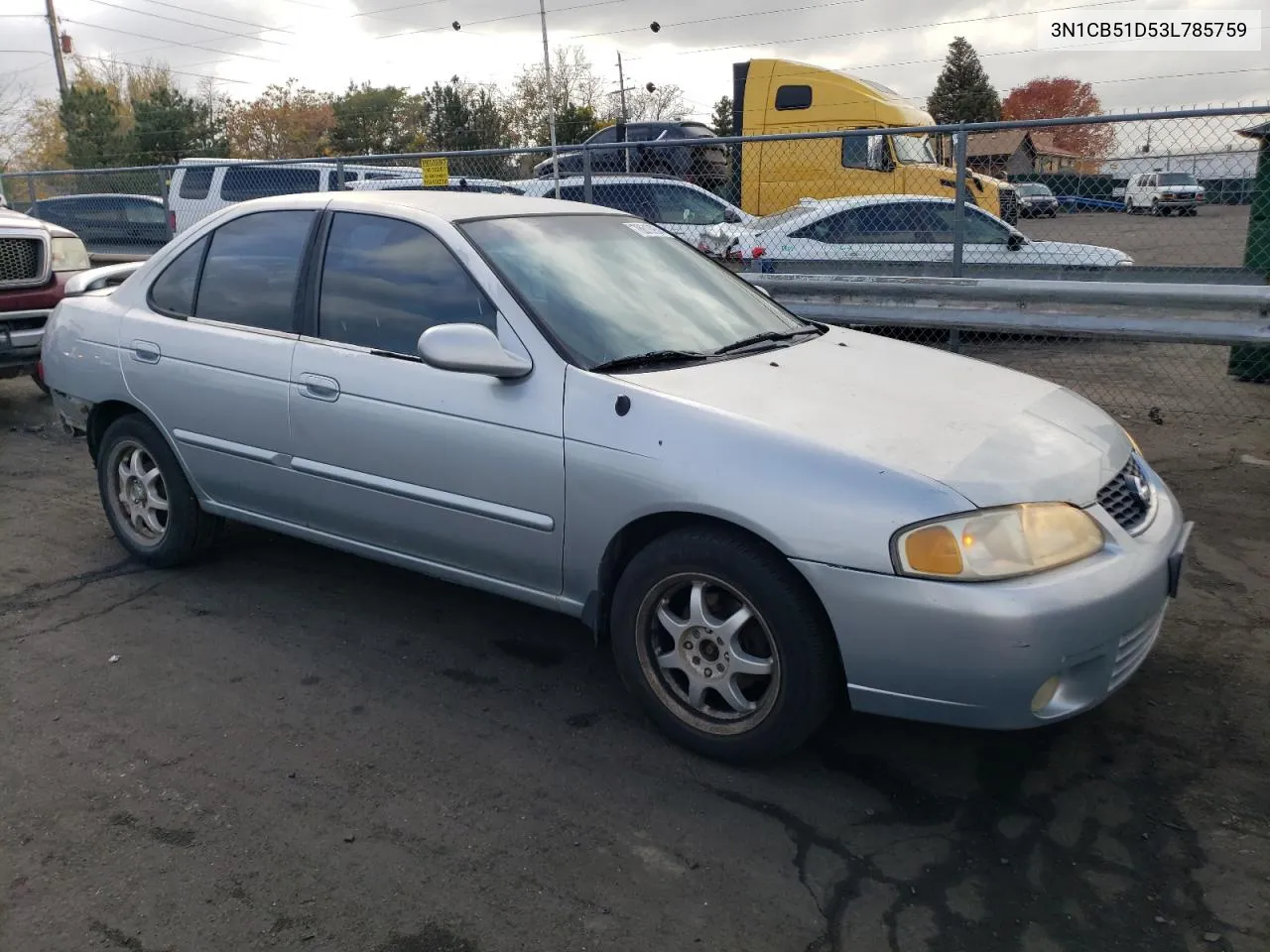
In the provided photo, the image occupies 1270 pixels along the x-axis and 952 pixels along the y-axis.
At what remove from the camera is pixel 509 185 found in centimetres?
1051

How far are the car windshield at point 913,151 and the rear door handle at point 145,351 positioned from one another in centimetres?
859

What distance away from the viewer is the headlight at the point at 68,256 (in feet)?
27.5

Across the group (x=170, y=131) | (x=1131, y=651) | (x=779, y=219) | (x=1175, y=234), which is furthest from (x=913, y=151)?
(x=170, y=131)

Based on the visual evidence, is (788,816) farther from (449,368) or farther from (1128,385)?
(1128,385)

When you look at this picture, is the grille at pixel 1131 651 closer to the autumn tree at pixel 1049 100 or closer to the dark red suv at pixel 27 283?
the dark red suv at pixel 27 283

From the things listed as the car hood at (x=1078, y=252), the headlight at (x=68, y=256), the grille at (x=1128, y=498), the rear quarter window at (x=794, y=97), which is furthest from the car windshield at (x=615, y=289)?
the rear quarter window at (x=794, y=97)

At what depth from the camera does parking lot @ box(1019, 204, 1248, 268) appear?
23.3 ft

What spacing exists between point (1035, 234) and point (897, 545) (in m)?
7.35

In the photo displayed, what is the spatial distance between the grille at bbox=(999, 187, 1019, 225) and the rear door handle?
7399 mm

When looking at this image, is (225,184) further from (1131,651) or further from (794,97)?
(1131,651)

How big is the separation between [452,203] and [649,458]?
1594mm

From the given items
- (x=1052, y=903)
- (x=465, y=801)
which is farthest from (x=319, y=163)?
(x=1052, y=903)

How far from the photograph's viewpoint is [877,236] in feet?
33.0

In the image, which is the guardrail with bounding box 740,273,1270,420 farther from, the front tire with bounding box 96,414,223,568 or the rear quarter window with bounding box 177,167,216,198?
the rear quarter window with bounding box 177,167,216,198
